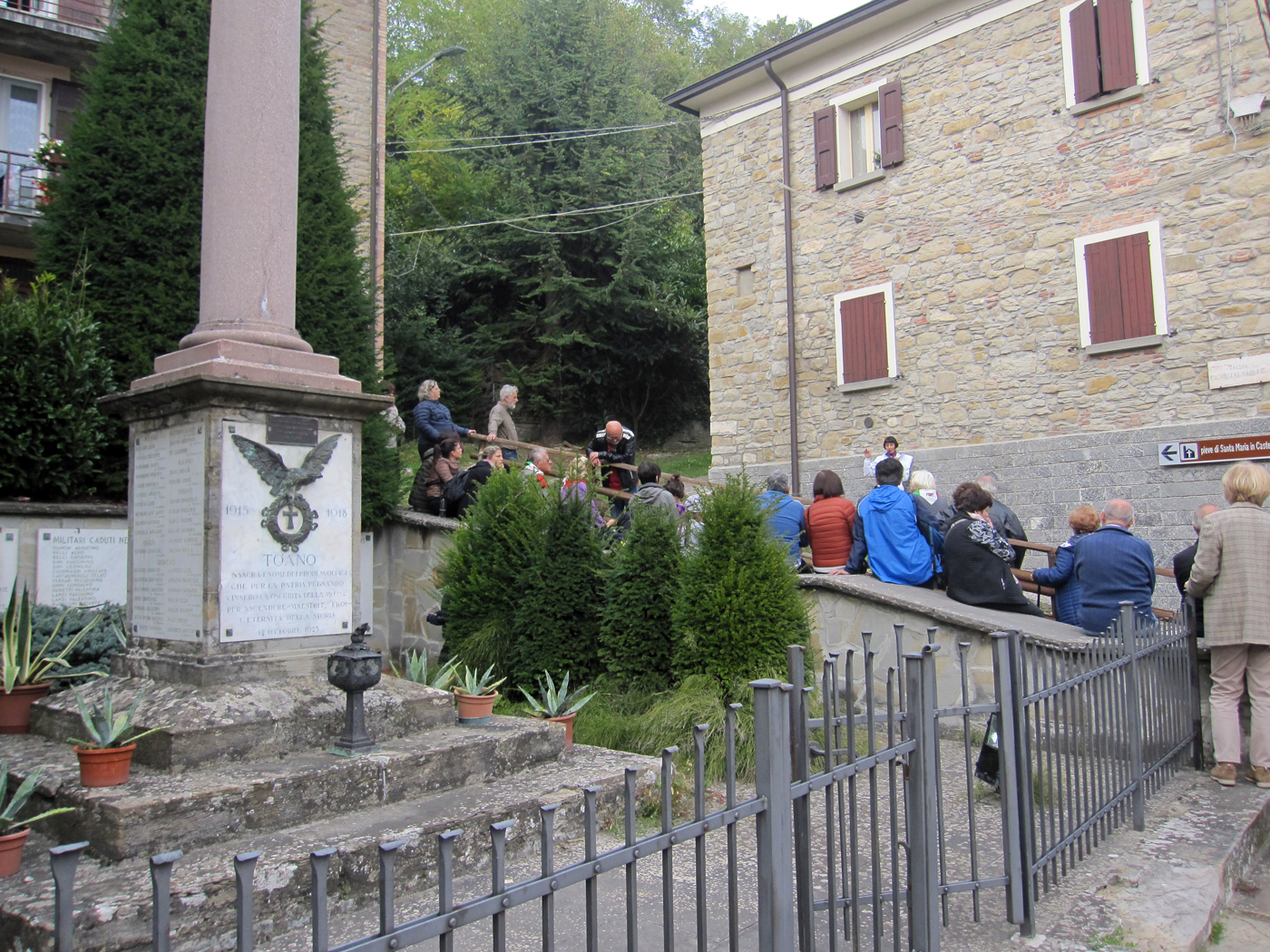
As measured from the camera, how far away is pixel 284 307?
5145mm

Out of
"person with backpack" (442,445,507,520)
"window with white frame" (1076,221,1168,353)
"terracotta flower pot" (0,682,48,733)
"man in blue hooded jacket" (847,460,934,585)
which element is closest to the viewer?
"terracotta flower pot" (0,682,48,733)

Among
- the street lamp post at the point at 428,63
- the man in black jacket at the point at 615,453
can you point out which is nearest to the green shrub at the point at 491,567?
the man in black jacket at the point at 615,453

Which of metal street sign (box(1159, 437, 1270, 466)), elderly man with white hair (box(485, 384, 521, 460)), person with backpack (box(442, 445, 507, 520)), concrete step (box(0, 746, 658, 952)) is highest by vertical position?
elderly man with white hair (box(485, 384, 521, 460))

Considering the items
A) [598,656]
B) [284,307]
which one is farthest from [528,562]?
[284,307]

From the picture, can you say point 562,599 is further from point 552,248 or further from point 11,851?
point 552,248

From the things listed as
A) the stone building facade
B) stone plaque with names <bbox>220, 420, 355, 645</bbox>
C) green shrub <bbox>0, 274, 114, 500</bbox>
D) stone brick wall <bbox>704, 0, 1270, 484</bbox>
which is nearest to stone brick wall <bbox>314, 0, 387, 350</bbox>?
the stone building facade

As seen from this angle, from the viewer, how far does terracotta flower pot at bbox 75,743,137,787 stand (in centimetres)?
366

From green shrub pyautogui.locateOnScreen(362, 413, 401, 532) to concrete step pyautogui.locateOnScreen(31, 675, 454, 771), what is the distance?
505 centimetres

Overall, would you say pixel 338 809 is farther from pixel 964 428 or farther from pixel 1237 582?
pixel 964 428

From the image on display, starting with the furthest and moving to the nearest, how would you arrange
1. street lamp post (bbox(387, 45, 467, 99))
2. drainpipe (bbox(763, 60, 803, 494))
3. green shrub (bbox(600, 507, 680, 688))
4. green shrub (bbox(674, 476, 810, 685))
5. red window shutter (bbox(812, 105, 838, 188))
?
street lamp post (bbox(387, 45, 467, 99)) < drainpipe (bbox(763, 60, 803, 494)) < red window shutter (bbox(812, 105, 838, 188)) < green shrub (bbox(600, 507, 680, 688)) < green shrub (bbox(674, 476, 810, 685))

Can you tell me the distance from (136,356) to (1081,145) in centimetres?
1209

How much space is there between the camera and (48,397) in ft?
23.7

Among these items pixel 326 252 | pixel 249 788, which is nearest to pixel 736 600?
pixel 249 788

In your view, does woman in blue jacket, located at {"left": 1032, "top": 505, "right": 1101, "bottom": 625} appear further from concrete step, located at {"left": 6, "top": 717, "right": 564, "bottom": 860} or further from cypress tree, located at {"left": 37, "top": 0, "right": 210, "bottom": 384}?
cypress tree, located at {"left": 37, "top": 0, "right": 210, "bottom": 384}
